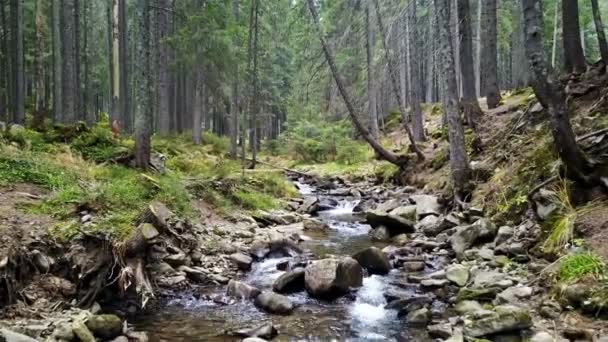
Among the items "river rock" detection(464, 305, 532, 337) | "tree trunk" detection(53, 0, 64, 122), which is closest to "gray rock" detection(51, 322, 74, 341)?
"river rock" detection(464, 305, 532, 337)

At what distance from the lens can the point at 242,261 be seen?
8.62 metres

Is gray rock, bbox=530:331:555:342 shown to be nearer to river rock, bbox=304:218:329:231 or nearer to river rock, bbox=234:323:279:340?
river rock, bbox=234:323:279:340

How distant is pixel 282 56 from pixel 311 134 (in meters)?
13.4

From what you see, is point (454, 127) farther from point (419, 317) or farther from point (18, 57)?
point (18, 57)

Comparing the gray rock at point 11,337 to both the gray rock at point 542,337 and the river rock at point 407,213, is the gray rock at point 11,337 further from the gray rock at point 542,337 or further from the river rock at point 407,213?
the river rock at point 407,213

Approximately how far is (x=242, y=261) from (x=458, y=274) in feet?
12.1

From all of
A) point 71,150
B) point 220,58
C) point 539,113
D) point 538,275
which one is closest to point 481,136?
point 539,113

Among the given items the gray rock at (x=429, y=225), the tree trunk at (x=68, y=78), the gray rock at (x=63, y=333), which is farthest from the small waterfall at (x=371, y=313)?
the tree trunk at (x=68, y=78)

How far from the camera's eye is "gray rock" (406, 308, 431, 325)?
601 centimetres

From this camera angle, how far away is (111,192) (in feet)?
26.4

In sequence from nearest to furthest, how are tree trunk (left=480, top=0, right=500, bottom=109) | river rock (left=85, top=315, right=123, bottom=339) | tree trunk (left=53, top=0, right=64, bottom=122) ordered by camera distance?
1. river rock (left=85, top=315, right=123, bottom=339)
2. tree trunk (left=480, top=0, right=500, bottom=109)
3. tree trunk (left=53, top=0, right=64, bottom=122)

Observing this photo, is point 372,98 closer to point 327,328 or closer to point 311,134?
point 311,134

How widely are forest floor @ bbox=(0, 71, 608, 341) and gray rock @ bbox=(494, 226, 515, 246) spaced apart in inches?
1.5

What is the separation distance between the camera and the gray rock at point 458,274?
7.12 meters
